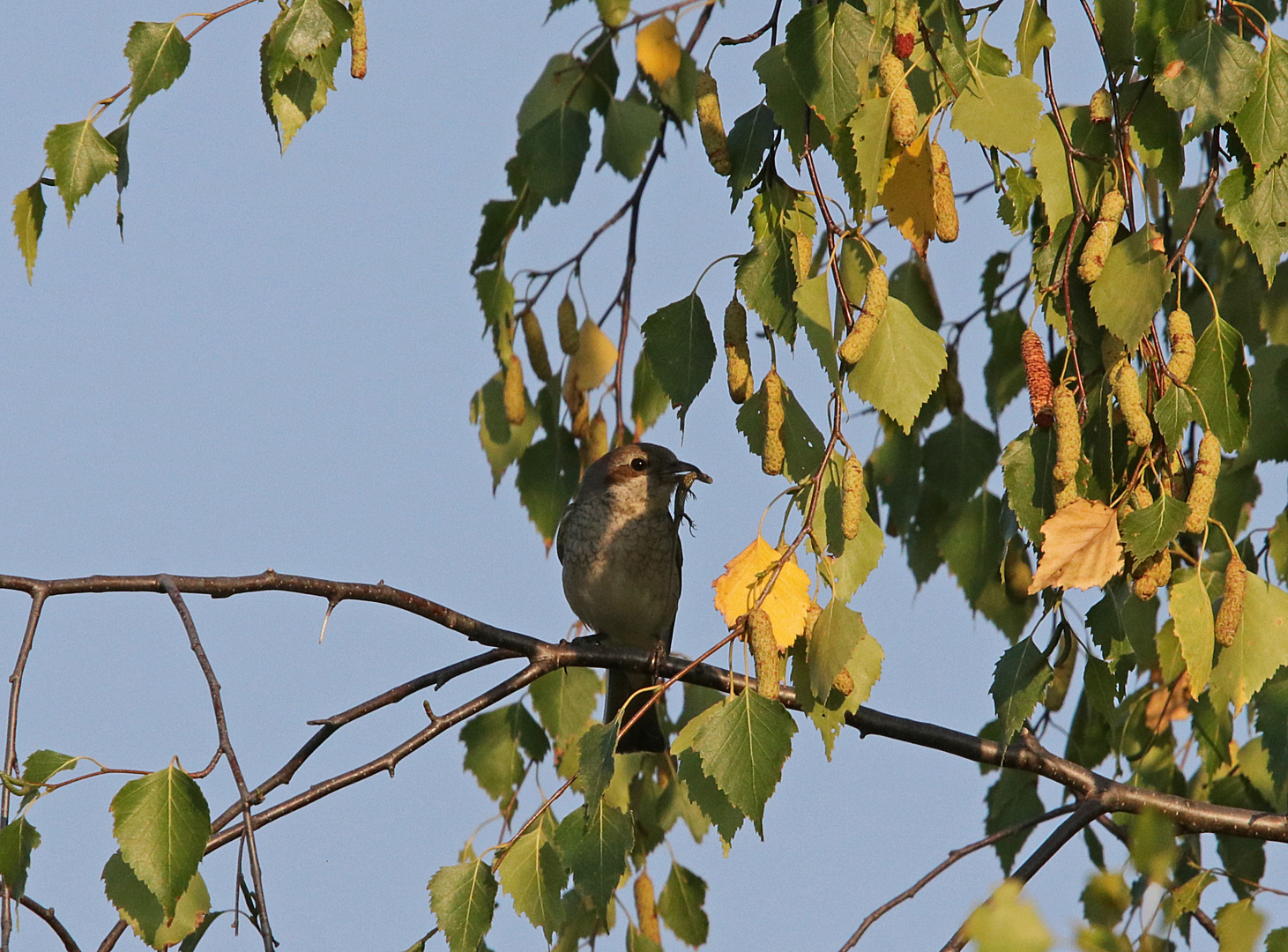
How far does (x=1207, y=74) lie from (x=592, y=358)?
6.70 feet

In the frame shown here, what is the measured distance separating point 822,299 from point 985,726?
100.0 inches

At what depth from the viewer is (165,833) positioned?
226 centimetres

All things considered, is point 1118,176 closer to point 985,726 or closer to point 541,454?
point 541,454

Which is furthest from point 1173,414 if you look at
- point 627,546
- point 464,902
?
point 627,546

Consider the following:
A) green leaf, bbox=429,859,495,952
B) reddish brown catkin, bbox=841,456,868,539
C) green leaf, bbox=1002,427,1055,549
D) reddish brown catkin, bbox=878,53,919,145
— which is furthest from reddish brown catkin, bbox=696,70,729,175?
green leaf, bbox=429,859,495,952

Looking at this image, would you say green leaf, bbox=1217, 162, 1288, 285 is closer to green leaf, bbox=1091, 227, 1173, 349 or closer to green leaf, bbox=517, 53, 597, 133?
green leaf, bbox=1091, 227, 1173, 349

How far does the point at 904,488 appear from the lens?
13.4 ft

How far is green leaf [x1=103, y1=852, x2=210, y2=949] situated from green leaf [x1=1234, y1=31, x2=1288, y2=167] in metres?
2.21

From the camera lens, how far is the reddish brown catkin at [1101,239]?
94.4 inches

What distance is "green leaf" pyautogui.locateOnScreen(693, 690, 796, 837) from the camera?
2.33m

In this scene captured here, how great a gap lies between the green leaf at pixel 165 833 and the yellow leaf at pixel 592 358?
2.01 meters

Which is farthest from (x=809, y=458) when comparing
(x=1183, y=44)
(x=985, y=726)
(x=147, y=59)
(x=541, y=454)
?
(x=985, y=726)

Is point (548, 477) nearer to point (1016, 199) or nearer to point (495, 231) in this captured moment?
point (495, 231)

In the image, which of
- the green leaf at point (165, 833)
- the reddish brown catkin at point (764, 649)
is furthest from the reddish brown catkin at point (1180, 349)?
the green leaf at point (165, 833)
